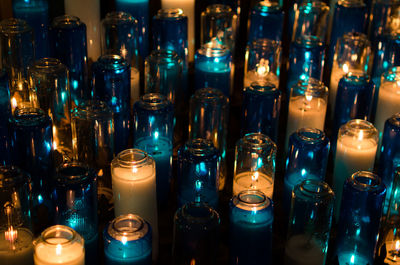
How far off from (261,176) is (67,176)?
45cm

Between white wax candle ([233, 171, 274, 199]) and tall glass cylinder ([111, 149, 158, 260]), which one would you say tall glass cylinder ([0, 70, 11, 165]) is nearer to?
tall glass cylinder ([111, 149, 158, 260])

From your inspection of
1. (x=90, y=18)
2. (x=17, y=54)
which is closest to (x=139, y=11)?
(x=90, y=18)

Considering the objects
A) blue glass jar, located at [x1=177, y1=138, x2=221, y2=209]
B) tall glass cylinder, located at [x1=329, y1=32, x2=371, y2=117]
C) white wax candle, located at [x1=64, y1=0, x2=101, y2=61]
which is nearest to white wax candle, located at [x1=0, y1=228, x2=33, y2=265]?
blue glass jar, located at [x1=177, y1=138, x2=221, y2=209]

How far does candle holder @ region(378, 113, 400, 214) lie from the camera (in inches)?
57.8

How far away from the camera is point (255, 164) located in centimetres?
143

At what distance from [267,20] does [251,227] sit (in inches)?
39.3

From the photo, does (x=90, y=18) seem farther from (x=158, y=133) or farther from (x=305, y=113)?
(x=305, y=113)

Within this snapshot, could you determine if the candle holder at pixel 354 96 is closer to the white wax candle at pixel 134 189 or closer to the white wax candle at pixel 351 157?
the white wax candle at pixel 351 157

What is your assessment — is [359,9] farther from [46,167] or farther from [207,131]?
[46,167]

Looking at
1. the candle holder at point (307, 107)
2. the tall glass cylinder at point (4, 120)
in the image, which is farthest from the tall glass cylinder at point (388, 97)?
the tall glass cylinder at point (4, 120)

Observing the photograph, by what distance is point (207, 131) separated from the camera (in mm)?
1532

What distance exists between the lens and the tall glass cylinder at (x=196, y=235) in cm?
113

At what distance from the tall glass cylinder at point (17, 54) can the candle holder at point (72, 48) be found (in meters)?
0.07

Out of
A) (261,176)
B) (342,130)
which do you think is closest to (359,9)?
(342,130)
